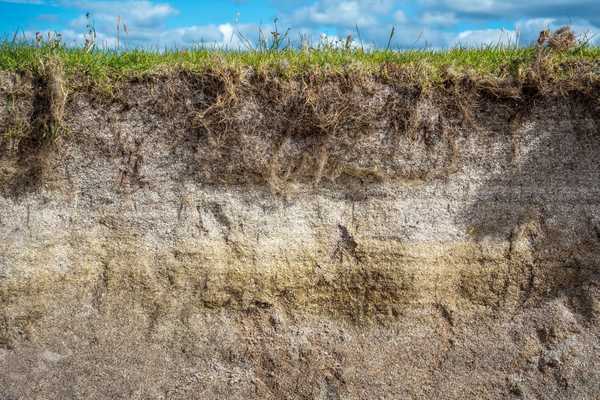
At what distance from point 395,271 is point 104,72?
2301 millimetres

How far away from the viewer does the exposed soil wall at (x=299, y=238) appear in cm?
392

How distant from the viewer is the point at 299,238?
3.99m

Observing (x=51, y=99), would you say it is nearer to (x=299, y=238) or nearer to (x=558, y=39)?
(x=299, y=238)

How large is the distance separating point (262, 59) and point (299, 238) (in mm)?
1205

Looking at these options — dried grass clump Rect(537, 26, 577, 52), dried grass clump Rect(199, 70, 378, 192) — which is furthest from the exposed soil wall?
dried grass clump Rect(537, 26, 577, 52)

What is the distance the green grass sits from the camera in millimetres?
3930

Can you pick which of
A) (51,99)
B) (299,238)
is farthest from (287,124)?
(51,99)

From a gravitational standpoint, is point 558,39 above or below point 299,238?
above

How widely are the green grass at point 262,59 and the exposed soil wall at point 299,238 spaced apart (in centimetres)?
11

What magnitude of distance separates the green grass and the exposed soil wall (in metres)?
0.11

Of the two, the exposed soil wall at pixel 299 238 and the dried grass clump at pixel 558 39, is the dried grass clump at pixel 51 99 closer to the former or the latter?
the exposed soil wall at pixel 299 238

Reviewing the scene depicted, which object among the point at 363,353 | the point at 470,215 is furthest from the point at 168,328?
the point at 470,215

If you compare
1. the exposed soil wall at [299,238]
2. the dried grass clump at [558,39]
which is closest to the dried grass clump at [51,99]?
the exposed soil wall at [299,238]

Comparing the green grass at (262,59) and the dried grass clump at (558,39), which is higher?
the dried grass clump at (558,39)
